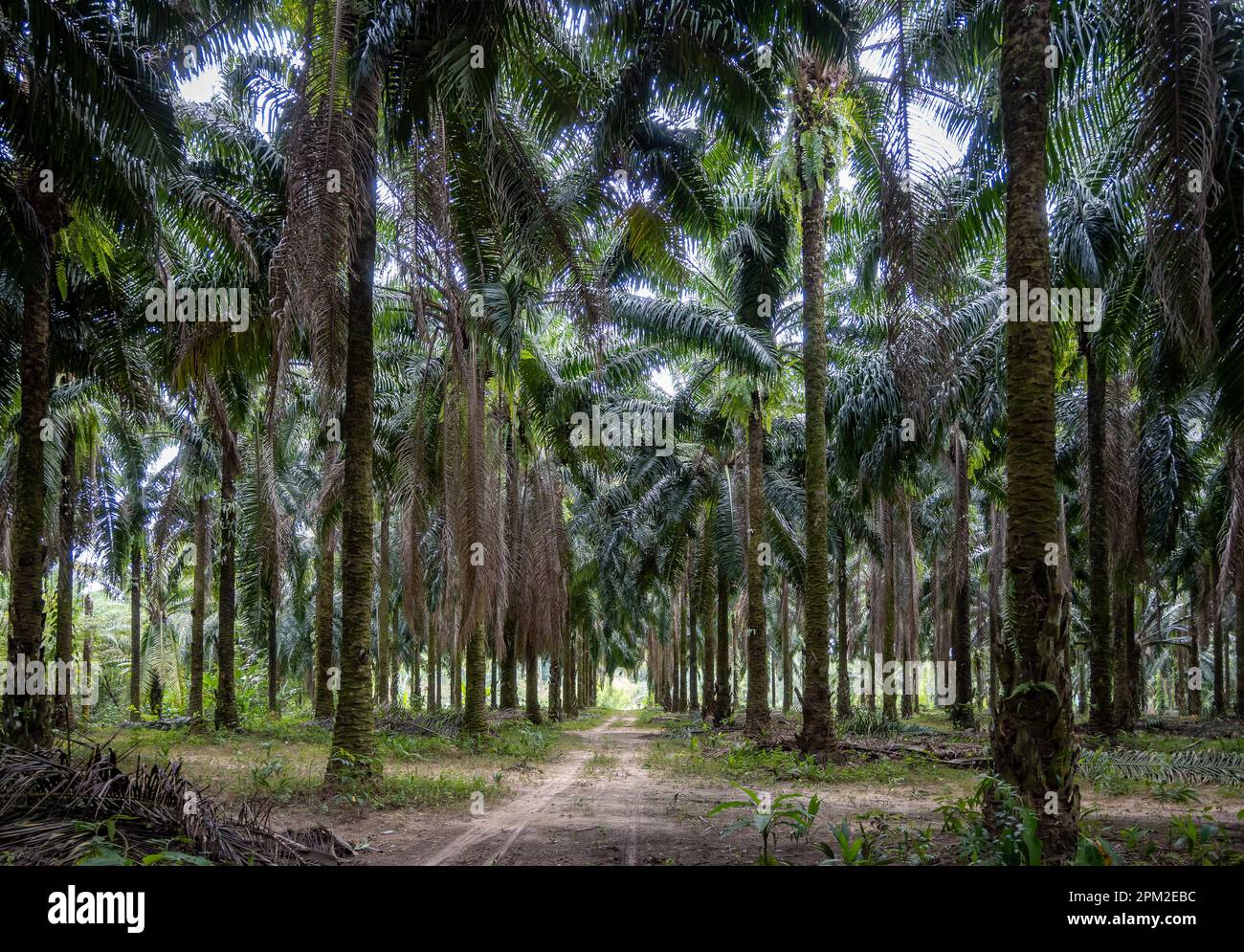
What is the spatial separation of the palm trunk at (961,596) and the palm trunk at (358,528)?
13417 millimetres

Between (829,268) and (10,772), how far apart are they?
17.7 meters

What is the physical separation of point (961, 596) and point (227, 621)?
1597cm

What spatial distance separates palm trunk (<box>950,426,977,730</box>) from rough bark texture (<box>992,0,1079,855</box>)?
12.4 meters

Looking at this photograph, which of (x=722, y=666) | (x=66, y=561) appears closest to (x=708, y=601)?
(x=722, y=666)

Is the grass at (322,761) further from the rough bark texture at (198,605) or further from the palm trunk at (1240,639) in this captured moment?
the palm trunk at (1240,639)

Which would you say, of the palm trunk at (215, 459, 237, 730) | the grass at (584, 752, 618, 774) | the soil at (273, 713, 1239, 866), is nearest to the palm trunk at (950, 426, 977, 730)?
the grass at (584, 752, 618, 774)

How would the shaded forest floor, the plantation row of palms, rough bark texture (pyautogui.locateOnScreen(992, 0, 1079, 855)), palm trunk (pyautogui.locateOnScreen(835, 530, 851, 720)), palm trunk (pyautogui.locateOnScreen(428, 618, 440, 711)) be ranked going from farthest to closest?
palm trunk (pyautogui.locateOnScreen(835, 530, 851, 720))
palm trunk (pyautogui.locateOnScreen(428, 618, 440, 711))
the plantation row of palms
the shaded forest floor
rough bark texture (pyautogui.locateOnScreen(992, 0, 1079, 855))

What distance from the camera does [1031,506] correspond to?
594cm

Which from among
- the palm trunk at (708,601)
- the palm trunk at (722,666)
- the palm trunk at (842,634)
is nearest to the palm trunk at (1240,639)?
the palm trunk at (842,634)

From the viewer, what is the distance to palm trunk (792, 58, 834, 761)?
502 inches

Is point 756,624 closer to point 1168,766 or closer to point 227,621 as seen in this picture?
point 1168,766

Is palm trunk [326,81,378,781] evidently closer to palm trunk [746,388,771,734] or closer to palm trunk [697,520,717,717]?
palm trunk [746,388,771,734]

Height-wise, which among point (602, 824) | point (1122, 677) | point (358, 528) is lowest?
point (1122, 677)
